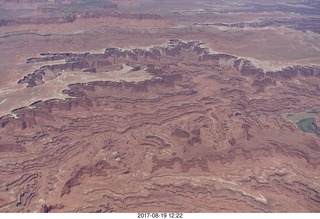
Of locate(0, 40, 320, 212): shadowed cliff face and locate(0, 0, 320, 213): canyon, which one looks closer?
locate(0, 40, 320, 212): shadowed cliff face

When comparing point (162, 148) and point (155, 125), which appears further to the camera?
point (155, 125)

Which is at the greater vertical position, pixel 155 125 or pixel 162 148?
pixel 155 125

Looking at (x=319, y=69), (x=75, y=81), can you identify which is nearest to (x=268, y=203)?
(x=75, y=81)

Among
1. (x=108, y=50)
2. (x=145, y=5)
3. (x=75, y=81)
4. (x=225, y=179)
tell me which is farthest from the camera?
(x=145, y=5)

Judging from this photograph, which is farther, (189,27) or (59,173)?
(189,27)

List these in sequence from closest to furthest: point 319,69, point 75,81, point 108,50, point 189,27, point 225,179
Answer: point 225,179
point 75,81
point 319,69
point 108,50
point 189,27

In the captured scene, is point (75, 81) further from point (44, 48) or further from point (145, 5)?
point (145, 5)

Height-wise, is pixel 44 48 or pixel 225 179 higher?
pixel 44 48

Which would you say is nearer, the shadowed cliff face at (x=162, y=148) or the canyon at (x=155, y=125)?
the shadowed cliff face at (x=162, y=148)
